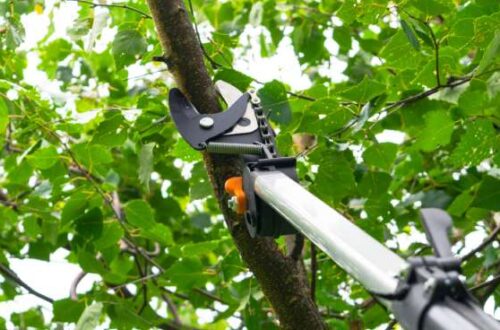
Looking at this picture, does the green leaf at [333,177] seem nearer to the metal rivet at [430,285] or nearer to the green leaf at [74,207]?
the green leaf at [74,207]

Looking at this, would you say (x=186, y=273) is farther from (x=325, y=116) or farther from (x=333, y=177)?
(x=325, y=116)

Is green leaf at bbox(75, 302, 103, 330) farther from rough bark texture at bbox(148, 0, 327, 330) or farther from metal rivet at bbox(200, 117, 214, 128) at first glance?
metal rivet at bbox(200, 117, 214, 128)

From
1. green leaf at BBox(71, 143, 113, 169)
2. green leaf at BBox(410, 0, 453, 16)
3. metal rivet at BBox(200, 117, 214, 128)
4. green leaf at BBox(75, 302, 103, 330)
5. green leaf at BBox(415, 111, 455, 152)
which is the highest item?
green leaf at BBox(71, 143, 113, 169)

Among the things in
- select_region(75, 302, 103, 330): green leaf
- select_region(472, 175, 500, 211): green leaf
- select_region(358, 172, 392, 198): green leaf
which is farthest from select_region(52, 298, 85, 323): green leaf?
select_region(472, 175, 500, 211): green leaf

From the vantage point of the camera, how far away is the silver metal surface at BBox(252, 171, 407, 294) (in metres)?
1.00

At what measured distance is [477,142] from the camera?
6.39 feet

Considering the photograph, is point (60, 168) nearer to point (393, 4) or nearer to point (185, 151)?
point (185, 151)

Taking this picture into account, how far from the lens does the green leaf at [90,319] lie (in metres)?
2.16

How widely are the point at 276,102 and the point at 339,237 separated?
101cm

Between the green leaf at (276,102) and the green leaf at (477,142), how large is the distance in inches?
15.7

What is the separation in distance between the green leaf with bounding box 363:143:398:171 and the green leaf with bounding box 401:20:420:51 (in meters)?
0.40

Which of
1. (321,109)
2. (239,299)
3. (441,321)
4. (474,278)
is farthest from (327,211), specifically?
(474,278)

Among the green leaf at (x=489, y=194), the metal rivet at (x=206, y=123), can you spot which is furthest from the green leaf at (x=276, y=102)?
the green leaf at (x=489, y=194)

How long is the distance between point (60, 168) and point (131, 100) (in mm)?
527
